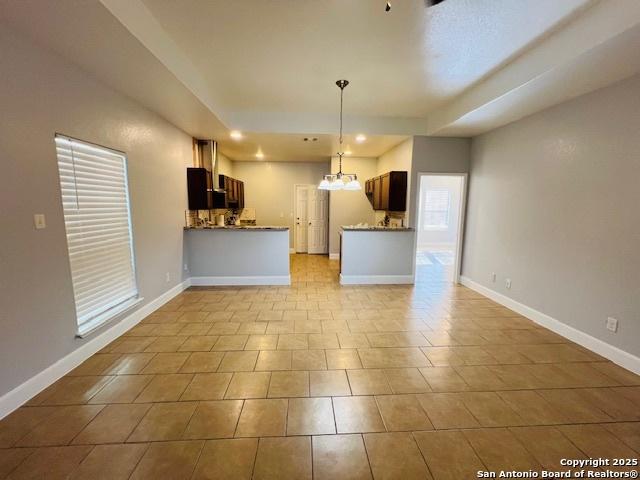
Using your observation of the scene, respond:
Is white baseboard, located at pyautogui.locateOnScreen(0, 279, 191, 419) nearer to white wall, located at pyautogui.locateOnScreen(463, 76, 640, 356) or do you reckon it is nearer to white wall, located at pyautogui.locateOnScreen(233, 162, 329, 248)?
white wall, located at pyautogui.locateOnScreen(233, 162, 329, 248)

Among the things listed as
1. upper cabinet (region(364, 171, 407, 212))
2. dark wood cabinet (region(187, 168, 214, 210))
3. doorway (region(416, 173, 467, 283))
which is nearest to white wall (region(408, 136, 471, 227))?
upper cabinet (region(364, 171, 407, 212))

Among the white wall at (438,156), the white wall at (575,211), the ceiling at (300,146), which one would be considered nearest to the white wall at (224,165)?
the ceiling at (300,146)

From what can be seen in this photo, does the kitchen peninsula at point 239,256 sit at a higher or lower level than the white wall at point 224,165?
lower

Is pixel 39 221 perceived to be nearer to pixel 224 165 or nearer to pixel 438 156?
pixel 224 165

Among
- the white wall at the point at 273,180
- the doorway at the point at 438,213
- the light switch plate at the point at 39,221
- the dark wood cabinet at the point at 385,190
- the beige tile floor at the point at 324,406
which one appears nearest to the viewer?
the beige tile floor at the point at 324,406

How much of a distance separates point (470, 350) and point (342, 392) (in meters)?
1.46

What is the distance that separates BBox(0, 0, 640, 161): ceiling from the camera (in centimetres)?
190

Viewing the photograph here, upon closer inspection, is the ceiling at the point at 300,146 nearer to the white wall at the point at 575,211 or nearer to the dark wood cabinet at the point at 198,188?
the dark wood cabinet at the point at 198,188

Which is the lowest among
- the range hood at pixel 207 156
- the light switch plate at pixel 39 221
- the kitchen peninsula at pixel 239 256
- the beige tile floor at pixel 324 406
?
the beige tile floor at pixel 324 406

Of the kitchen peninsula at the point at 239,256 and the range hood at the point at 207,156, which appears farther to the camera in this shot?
the range hood at the point at 207,156

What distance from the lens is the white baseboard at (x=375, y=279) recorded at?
493cm

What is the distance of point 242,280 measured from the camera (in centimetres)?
481

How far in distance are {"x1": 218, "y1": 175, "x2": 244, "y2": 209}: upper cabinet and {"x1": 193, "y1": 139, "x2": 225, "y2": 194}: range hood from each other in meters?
0.29

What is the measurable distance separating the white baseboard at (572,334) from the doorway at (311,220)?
14.7ft
